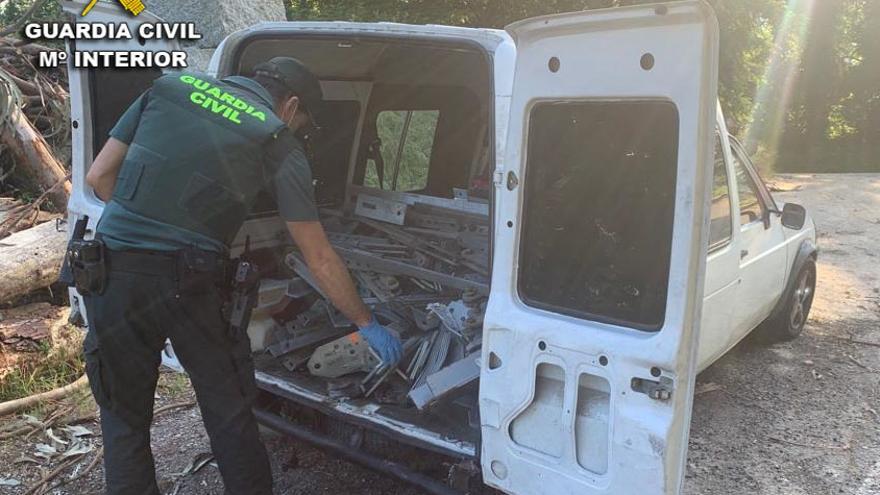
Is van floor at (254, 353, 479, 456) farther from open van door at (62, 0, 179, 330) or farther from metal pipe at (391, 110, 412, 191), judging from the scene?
metal pipe at (391, 110, 412, 191)

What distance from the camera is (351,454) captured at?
2918 mm

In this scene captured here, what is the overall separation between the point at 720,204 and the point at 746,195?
605 mm

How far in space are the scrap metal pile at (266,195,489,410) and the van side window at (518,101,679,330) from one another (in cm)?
80

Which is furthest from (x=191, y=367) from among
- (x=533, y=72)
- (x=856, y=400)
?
(x=856, y=400)

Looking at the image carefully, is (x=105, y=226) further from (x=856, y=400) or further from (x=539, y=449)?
(x=856, y=400)

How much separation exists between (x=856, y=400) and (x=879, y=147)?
20707 millimetres

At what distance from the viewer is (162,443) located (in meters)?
3.94

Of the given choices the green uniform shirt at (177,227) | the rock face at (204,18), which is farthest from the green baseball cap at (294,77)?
the rock face at (204,18)

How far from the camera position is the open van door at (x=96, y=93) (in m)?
3.47

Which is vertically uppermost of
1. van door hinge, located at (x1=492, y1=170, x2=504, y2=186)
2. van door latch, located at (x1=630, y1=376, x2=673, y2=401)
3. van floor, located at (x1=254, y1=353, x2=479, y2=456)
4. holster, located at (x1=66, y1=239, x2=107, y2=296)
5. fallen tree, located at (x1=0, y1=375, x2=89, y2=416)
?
van door hinge, located at (x1=492, y1=170, x2=504, y2=186)

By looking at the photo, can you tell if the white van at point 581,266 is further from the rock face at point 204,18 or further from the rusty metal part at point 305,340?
the rock face at point 204,18

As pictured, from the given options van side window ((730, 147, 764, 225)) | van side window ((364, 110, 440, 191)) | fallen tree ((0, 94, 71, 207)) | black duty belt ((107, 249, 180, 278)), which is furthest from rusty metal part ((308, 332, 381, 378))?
fallen tree ((0, 94, 71, 207))

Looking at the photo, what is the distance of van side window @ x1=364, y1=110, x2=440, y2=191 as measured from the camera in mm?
4910

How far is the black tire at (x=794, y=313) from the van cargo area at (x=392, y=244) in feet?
8.42
